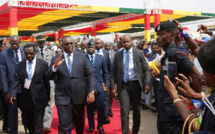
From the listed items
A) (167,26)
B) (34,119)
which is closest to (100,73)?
(34,119)

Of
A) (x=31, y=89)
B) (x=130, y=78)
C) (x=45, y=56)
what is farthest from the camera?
(x=45, y=56)

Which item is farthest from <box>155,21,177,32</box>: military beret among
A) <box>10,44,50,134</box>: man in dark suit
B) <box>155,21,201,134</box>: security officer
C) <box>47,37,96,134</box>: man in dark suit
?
<box>10,44,50,134</box>: man in dark suit

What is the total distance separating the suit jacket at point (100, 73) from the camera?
6597mm

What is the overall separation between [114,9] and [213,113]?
17.3 m

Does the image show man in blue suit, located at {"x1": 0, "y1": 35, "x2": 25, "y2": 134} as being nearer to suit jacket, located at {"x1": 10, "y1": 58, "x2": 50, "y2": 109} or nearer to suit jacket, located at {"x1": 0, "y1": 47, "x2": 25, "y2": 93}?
suit jacket, located at {"x1": 0, "y1": 47, "x2": 25, "y2": 93}

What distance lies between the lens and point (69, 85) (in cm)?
489

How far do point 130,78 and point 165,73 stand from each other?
2273 mm

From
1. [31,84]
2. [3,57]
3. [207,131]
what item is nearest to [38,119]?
[31,84]

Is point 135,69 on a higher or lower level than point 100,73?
higher

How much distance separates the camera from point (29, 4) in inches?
599

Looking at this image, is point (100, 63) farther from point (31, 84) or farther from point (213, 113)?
point (213, 113)

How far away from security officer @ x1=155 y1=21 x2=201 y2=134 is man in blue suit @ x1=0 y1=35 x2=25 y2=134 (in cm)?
339

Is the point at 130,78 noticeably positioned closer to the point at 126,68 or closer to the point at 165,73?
the point at 126,68

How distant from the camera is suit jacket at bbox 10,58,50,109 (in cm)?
Result: 507
